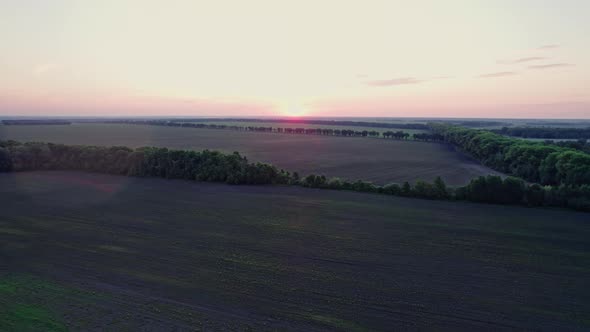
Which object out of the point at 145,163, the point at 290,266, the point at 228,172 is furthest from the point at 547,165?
the point at 145,163

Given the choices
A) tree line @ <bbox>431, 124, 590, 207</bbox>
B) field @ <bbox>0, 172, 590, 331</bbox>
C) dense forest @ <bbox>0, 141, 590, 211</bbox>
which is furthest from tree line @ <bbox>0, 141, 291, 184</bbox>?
tree line @ <bbox>431, 124, 590, 207</bbox>

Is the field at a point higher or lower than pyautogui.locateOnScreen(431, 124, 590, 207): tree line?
lower

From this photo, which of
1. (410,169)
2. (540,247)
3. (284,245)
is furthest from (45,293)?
(410,169)

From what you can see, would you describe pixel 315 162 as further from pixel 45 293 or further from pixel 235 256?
pixel 45 293

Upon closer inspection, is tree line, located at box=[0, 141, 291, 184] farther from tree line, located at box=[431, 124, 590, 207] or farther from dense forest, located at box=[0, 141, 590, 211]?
tree line, located at box=[431, 124, 590, 207]

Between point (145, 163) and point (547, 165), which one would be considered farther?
point (145, 163)

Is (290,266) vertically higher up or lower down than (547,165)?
lower down

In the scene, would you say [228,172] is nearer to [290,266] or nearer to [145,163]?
[145,163]
